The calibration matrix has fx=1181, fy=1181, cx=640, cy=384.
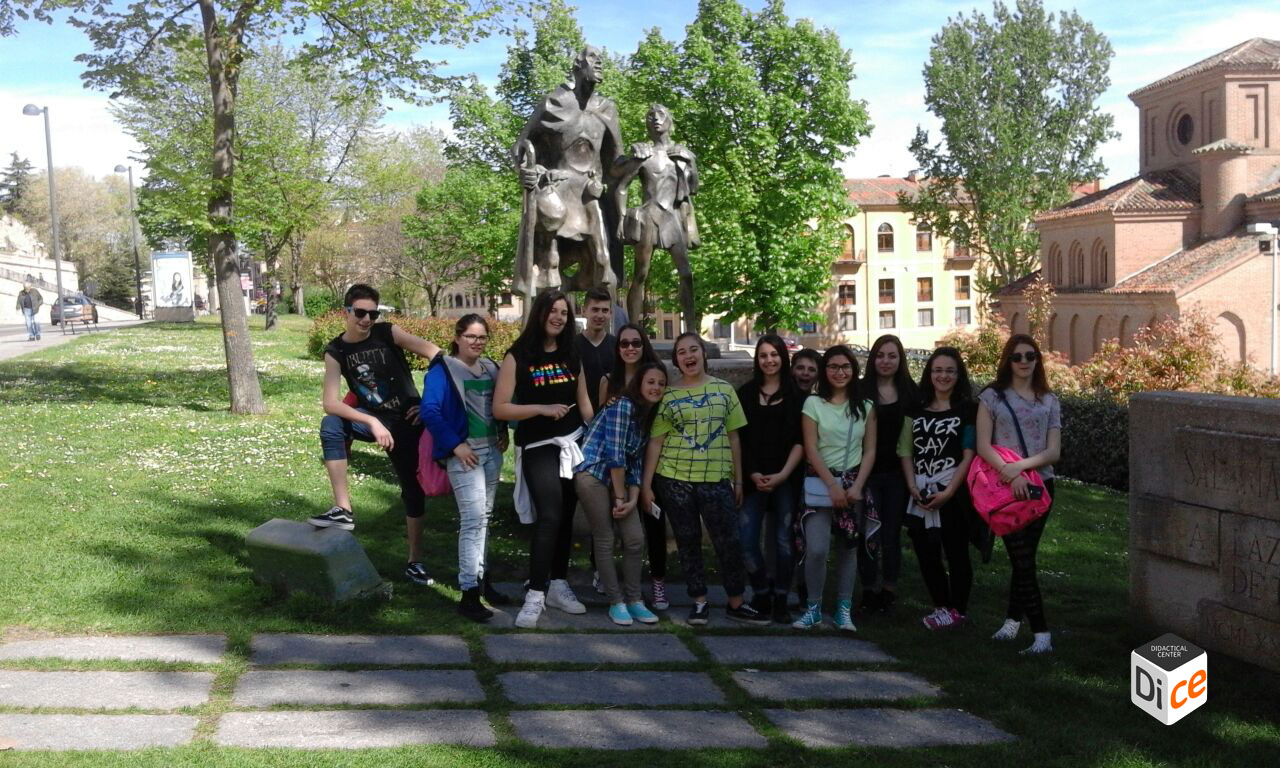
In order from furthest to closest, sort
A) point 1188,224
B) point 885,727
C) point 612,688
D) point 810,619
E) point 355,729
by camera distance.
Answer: point 1188,224 → point 810,619 → point 612,688 → point 885,727 → point 355,729

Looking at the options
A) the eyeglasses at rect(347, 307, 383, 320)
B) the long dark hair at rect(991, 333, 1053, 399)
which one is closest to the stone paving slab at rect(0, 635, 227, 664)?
the eyeglasses at rect(347, 307, 383, 320)

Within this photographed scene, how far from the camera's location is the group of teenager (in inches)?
263

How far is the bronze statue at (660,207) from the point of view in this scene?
10484mm

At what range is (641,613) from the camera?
6.82 metres

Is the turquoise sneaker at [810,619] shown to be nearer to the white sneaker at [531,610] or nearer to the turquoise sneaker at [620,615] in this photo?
the turquoise sneaker at [620,615]

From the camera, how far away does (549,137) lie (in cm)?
1007

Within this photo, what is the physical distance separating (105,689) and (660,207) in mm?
6512

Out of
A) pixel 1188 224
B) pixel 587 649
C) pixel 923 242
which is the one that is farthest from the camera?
pixel 923 242

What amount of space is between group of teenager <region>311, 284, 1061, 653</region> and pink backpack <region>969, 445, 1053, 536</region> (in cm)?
9

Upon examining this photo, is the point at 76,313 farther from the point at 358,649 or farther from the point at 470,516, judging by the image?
the point at 358,649

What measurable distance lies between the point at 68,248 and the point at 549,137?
268 feet

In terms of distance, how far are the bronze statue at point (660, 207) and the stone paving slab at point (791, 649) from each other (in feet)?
14.1

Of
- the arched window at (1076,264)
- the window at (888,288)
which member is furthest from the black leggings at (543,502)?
the window at (888,288)

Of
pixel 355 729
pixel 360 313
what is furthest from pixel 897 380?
pixel 355 729
